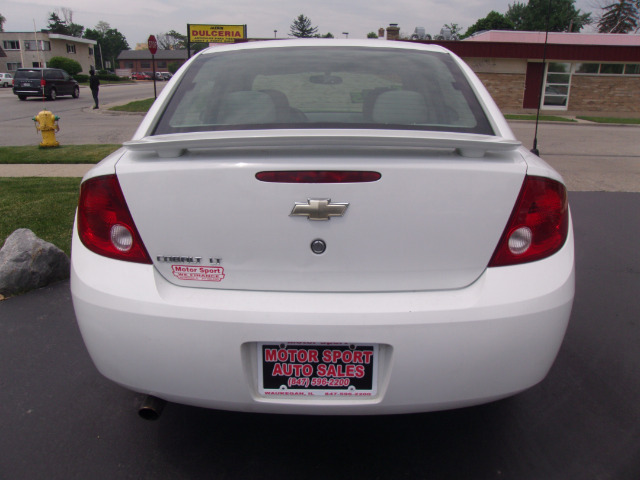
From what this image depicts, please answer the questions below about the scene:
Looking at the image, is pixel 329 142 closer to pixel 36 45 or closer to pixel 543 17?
pixel 36 45

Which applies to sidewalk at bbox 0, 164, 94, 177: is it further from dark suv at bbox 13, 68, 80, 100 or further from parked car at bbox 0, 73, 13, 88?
parked car at bbox 0, 73, 13, 88

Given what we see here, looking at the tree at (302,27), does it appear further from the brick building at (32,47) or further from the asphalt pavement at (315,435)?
the asphalt pavement at (315,435)

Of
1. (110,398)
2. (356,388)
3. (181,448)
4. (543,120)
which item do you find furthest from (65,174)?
(543,120)

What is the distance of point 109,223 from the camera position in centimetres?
192

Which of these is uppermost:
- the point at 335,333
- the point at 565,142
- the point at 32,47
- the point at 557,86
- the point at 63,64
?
the point at 32,47

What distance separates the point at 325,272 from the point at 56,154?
31.6 ft

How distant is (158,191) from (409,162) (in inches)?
33.1

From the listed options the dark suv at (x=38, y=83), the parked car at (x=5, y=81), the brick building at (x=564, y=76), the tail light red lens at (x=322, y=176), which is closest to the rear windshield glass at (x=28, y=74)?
the dark suv at (x=38, y=83)

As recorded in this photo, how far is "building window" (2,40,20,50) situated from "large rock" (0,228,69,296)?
86.6 meters

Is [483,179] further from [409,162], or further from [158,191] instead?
[158,191]

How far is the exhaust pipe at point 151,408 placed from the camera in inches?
79.4

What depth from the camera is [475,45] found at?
2570cm

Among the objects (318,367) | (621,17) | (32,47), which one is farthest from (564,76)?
(32,47)

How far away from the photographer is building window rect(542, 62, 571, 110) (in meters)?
27.2
